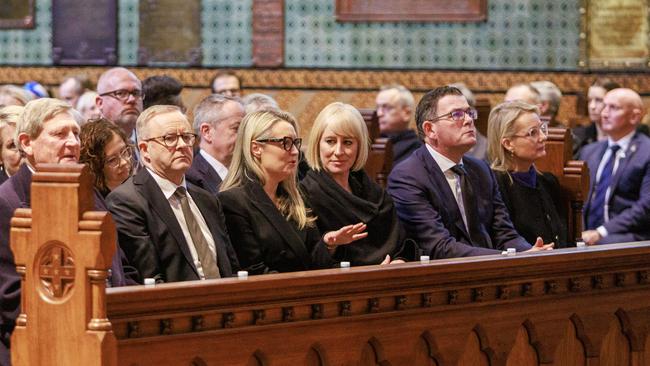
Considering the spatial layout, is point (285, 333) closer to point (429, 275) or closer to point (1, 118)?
point (429, 275)

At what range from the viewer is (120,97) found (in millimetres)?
7617

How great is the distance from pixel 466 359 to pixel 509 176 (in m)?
2.70

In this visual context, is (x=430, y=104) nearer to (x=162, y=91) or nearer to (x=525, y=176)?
(x=525, y=176)

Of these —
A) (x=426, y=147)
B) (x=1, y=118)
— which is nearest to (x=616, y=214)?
(x=426, y=147)

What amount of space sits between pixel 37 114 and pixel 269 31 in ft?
27.2

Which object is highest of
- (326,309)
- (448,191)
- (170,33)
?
(170,33)

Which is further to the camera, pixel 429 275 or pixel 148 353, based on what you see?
pixel 429 275

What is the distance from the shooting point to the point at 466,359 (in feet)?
13.8

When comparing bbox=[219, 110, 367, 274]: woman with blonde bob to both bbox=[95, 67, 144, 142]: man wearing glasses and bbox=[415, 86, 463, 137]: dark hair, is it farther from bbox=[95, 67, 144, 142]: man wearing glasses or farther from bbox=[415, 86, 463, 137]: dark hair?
bbox=[95, 67, 144, 142]: man wearing glasses

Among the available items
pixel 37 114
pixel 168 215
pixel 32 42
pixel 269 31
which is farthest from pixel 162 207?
pixel 32 42

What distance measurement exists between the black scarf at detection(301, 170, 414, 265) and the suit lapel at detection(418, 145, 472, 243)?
0.28 metres

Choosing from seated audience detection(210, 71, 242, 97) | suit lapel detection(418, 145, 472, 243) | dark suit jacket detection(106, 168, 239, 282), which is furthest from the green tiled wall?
dark suit jacket detection(106, 168, 239, 282)

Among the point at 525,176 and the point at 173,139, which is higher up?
the point at 173,139

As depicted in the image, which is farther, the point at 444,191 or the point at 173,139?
the point at 444,191
